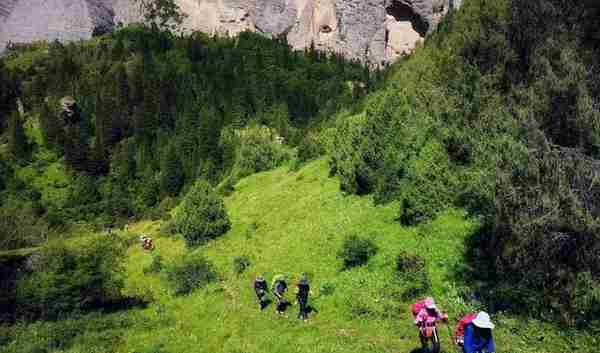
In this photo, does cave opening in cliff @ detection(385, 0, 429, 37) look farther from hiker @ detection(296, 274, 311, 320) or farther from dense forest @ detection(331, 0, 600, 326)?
hiker @ detection(296, 274, 311, 320)

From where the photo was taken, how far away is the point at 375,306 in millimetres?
15898

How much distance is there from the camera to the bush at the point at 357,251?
19.1 meters

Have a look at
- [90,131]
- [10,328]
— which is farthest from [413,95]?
[90,131]

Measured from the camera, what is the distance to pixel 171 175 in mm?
76750

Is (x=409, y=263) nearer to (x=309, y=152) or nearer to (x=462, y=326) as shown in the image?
(x=462, y=326)

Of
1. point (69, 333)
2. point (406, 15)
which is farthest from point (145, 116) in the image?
point (69, 333)

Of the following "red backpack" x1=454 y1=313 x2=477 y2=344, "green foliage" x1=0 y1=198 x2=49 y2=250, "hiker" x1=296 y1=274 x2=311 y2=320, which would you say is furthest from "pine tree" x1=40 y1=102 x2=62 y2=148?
"red backpack" x1=454 y1=313 x2=477 y2=344

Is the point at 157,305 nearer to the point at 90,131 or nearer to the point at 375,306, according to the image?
the point at 375,306

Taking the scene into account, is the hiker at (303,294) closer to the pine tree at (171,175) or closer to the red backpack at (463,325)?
the red backpack at (463,325)

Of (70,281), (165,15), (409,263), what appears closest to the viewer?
(409,263)

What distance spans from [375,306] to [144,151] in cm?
8009

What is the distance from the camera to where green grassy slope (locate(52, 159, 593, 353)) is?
13.8m

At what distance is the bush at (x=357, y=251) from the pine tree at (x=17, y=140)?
84.4 meters

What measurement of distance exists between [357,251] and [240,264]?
827 centimetres
